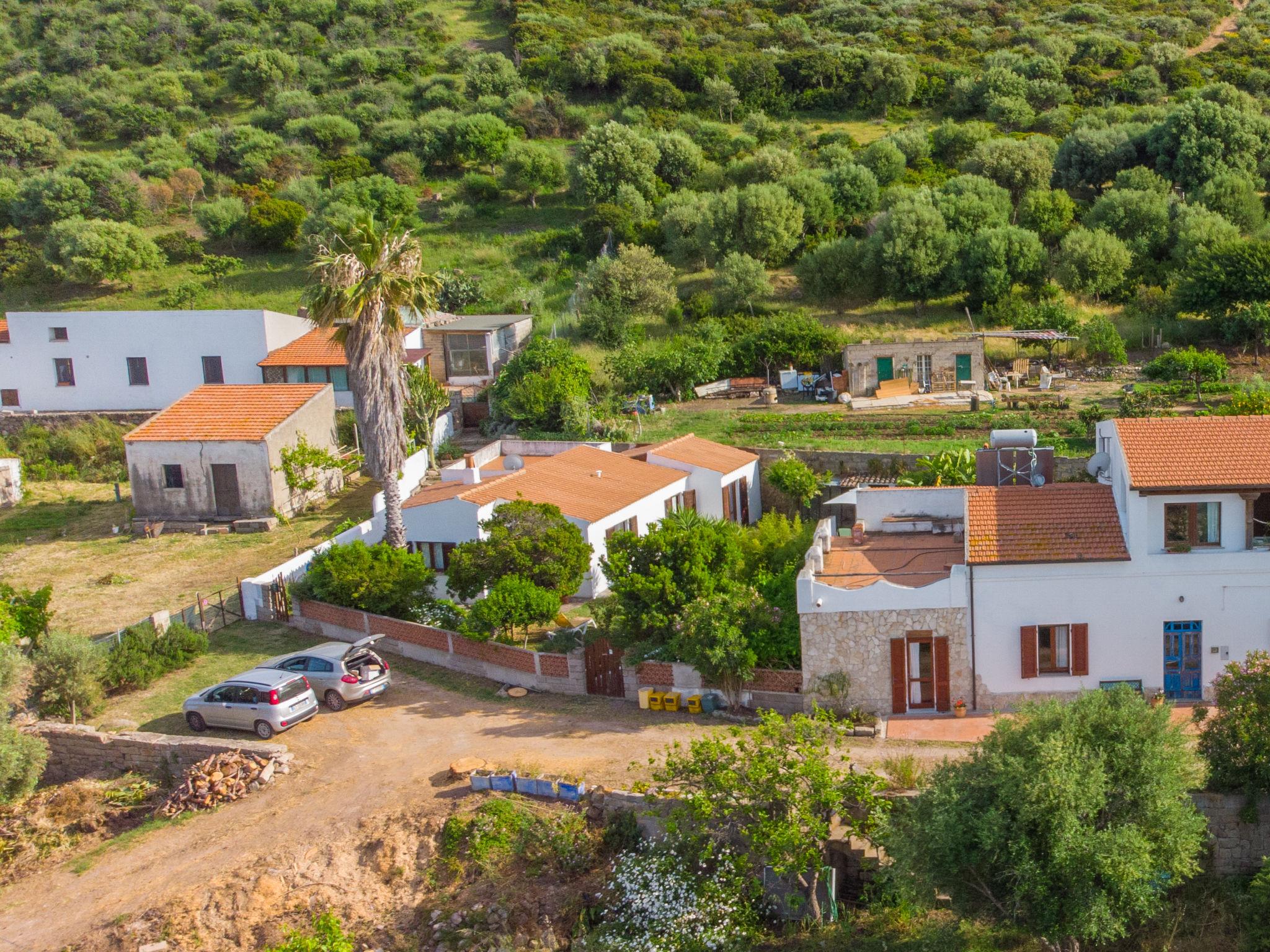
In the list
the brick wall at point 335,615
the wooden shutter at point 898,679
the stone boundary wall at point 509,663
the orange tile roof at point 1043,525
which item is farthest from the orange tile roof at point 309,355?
the wooden shutter at point 898,679

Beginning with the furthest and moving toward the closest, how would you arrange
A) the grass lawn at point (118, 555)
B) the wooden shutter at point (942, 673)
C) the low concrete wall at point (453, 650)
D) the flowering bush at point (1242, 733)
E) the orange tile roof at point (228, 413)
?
the orange tile roof at point (228, 413), the grass lawn at point (118, 555), the low concrete wall at point (453, 650), the wooden shutter at point (942, 673), the flowering bush at point (1242, 733)

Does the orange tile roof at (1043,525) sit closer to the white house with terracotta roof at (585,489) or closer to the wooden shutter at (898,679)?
the wooden shutter at (898,679)

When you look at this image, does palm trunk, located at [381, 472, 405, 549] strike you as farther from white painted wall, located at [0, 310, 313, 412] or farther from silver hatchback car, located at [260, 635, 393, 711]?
white painted wall, located at [0, 310, 313, 412]

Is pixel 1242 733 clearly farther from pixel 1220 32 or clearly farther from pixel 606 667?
pixel 1220 32

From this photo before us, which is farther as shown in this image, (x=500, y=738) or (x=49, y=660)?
(x=49, y=660)

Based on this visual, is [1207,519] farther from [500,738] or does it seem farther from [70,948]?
[70,948]

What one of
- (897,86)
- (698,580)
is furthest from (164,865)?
(897,86)
